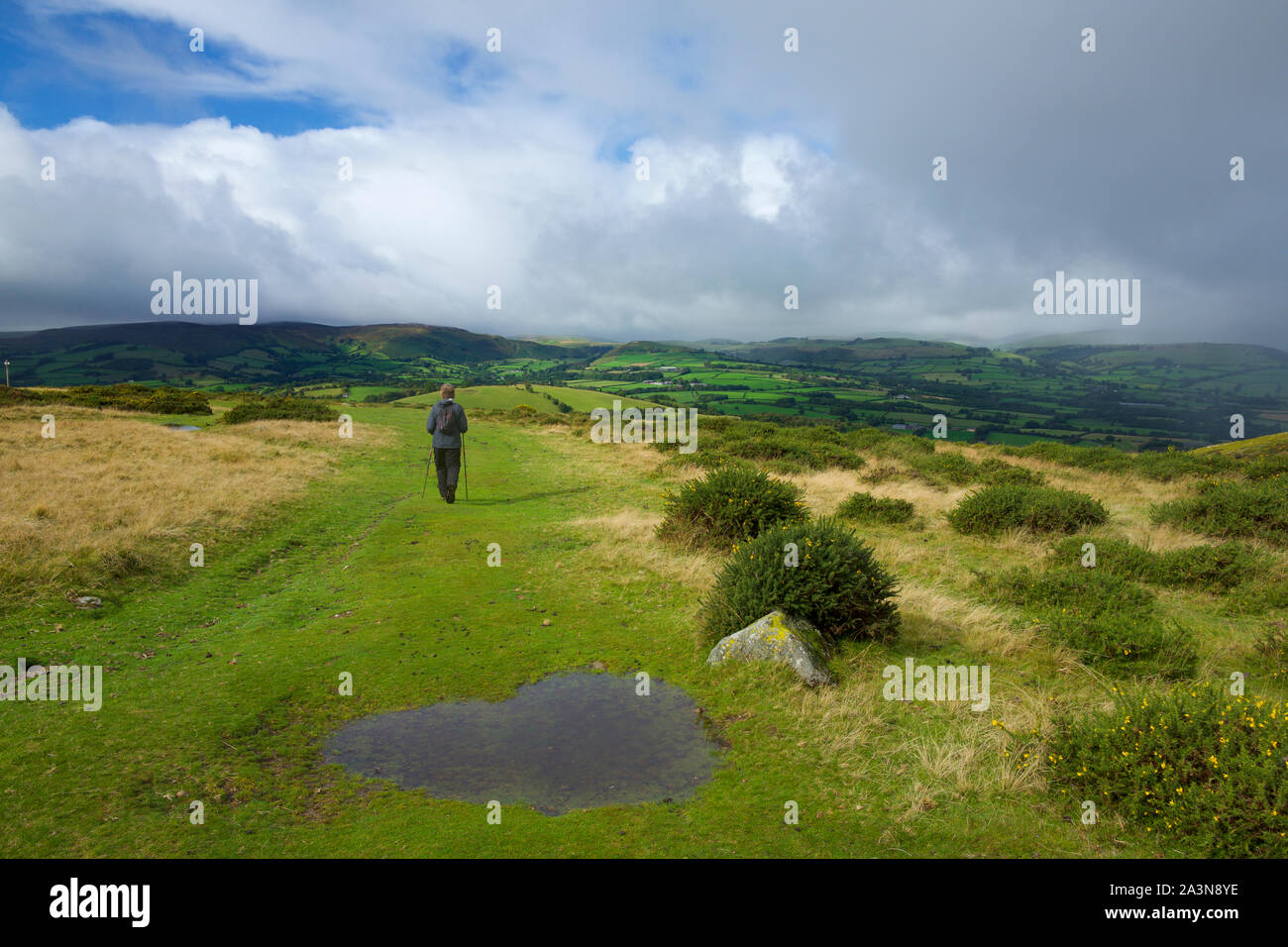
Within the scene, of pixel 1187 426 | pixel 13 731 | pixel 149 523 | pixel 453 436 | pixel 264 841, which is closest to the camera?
pixel 264 841

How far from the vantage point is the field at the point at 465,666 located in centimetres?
489

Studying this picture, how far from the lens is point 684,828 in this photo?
500 cm

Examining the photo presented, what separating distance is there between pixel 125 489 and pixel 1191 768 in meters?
19.4

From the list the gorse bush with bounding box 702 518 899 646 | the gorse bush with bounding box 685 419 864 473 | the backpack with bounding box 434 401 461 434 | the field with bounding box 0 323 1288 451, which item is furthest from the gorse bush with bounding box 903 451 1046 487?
the field with bounding box 0 323 1288 451

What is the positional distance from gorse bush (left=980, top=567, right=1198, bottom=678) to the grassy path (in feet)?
8.42

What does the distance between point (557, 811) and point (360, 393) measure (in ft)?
313

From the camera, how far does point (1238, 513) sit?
14.7 metres

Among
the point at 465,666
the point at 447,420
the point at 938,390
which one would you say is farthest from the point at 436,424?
the point at 938,390

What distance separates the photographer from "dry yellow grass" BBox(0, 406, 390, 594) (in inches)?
396

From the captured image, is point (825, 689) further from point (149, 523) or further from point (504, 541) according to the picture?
point (149, 523)

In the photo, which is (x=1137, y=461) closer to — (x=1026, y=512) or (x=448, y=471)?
(x=1026, y=512)

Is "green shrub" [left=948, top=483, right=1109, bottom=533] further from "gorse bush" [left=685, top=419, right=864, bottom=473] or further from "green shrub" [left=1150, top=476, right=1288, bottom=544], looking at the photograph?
Result: "gorse bush" [left=685, top=419, right=864, bottom=473]
